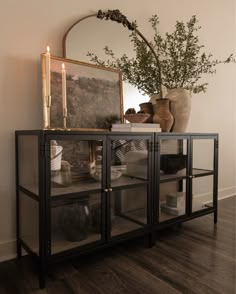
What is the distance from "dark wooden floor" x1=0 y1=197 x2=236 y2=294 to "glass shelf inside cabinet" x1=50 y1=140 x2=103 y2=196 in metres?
0.50

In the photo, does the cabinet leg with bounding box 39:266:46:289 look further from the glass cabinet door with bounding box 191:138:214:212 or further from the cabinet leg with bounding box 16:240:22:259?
the glass cabinet door with bounding box 191:138:214:212

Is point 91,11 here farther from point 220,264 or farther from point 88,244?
point 220,264

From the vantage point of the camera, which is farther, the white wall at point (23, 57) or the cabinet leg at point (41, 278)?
the white wall at point (23, 57)

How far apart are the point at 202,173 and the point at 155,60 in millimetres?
1099

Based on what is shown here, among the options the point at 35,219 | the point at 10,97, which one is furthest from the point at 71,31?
the point at 35,219

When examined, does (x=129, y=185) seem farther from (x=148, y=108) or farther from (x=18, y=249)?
(x=18, y=249)

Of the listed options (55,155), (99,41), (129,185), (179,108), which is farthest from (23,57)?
(179,108)

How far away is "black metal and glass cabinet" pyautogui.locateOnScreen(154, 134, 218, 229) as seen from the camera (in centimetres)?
198

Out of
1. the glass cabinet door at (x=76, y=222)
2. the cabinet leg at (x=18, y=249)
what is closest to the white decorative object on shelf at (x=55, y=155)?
the glass cabinet door at (x=76, y=222)

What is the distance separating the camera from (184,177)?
2152mm

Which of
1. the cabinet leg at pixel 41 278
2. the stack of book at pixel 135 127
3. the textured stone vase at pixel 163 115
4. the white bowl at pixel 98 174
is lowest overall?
the cabinet leg at pixel 41 278

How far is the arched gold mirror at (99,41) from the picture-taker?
1934 mm

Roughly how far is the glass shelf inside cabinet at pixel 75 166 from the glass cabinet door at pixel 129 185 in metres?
0.10

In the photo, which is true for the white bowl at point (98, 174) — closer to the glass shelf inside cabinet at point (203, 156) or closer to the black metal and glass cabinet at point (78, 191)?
the black metal and glass cabinet at point (78, 191)
